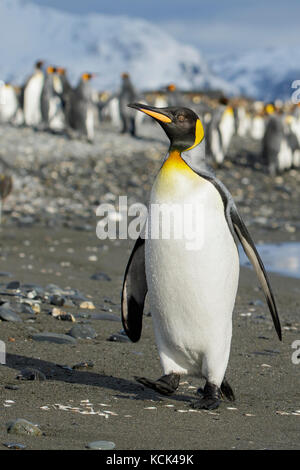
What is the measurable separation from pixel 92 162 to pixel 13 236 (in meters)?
7.09

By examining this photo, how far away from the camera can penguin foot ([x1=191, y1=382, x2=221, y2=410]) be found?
3.49 m

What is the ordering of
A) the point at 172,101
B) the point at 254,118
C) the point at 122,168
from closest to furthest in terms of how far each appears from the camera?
1. the point at 122,168
2. the point at 172,101
3. the point at 254,118

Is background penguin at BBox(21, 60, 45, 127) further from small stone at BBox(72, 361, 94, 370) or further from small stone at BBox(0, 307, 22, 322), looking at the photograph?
small stone at BBox(72, 361, 94, 370)

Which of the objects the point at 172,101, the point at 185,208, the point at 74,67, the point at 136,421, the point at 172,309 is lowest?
the point at 136,421

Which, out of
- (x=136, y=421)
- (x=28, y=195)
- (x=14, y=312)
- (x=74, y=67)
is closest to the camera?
(x=136, y=421)

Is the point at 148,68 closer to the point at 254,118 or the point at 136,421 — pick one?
the point at 254,118

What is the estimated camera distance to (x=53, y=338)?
4480 mm

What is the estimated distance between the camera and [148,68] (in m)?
173

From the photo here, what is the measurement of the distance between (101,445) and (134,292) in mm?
1338

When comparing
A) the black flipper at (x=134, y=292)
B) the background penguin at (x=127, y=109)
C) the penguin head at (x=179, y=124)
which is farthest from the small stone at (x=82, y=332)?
the background penguin at (x=127, y=109)

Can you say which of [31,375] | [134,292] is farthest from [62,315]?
[31,375]

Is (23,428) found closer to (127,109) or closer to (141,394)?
(141,394)
